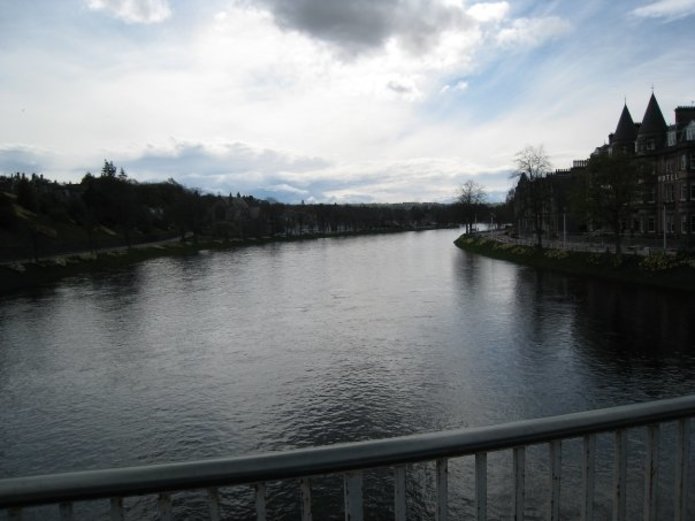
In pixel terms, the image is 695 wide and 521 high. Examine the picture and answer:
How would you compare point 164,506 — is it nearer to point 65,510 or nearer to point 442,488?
point 65,510

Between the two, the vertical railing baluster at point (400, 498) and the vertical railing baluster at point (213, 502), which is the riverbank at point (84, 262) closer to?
the vertical railing baluster at point (213, 502)

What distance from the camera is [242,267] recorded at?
68.5 metres

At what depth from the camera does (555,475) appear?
3.39 metres

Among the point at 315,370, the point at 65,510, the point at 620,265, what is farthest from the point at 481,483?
the point at 620,265

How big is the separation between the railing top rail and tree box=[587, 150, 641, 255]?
4851cm

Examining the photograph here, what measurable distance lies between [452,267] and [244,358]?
40737 millimetres

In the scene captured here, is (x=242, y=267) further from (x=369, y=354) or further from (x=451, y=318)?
(x=369, y=354)

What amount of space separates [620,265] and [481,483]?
4701cm

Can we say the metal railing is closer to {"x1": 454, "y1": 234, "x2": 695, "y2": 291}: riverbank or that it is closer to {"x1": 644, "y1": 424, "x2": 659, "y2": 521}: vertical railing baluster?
{"x1": 644, "y1": 424, "x2": 659, "y2": 521}: vertical railing baluster

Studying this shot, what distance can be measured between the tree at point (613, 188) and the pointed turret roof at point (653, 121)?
1883 cm

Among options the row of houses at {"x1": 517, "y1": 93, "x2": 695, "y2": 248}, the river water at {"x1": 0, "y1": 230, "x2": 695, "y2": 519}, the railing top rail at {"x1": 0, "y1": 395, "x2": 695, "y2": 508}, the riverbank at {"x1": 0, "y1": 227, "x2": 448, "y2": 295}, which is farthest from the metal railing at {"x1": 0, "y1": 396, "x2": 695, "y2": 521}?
the riverbank at {"x1": 0, "y1": 227, "x2": 448, "y2": 295}

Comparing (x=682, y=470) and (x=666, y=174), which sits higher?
(x=666, y=174)

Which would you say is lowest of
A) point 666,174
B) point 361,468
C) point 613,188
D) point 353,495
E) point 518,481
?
point 518,481

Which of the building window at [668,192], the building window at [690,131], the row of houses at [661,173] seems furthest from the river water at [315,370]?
the building window at [690,131]
